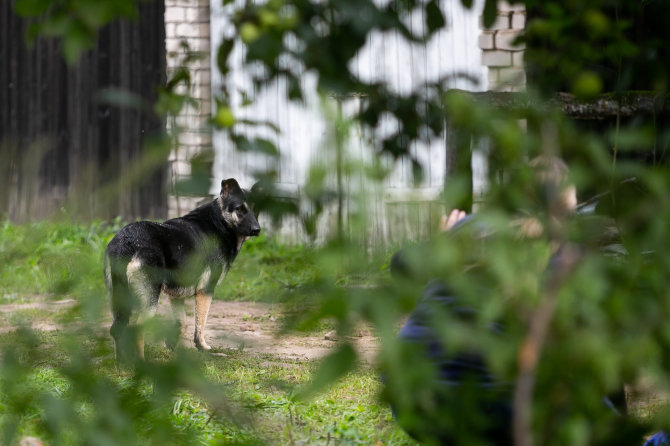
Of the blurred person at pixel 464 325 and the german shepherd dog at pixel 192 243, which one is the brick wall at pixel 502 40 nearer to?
the german shepherd dog at pixel 192 243

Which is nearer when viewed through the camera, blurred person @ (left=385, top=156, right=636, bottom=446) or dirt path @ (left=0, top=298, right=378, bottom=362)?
blurred person @ (left=385, top=156, right=636, bottom=446)

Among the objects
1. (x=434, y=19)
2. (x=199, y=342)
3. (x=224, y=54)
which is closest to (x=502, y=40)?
(x=199, y=342)

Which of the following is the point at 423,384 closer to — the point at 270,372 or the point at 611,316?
the point at 611,316

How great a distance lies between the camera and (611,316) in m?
1.11

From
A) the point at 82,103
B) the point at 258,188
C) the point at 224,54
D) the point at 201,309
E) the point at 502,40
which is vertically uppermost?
the point at 502,40

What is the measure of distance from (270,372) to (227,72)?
4279mm

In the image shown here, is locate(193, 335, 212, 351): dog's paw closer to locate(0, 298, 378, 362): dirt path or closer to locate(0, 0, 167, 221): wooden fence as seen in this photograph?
locate(0, 298, 378, 362): dirt path

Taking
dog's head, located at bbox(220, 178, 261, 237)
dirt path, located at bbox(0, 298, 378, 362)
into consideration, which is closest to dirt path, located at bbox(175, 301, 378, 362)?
dirt path, located at bbox(0, 298, 378, 362)

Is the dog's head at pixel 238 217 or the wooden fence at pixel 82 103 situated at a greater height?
the wooden fence at pixel 82 103

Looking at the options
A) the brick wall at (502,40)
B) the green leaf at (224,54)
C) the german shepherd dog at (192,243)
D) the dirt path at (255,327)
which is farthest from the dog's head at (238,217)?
the green leaf at (224,54)

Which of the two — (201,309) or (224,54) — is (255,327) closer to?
(201,309)

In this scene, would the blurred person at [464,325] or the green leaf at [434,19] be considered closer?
the blurred person at [464,325]

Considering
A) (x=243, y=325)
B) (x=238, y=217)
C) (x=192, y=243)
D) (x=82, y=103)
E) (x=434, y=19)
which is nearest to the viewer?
(x=434, y=19)

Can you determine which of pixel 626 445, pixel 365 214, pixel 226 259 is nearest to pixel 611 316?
pixel 626 445
